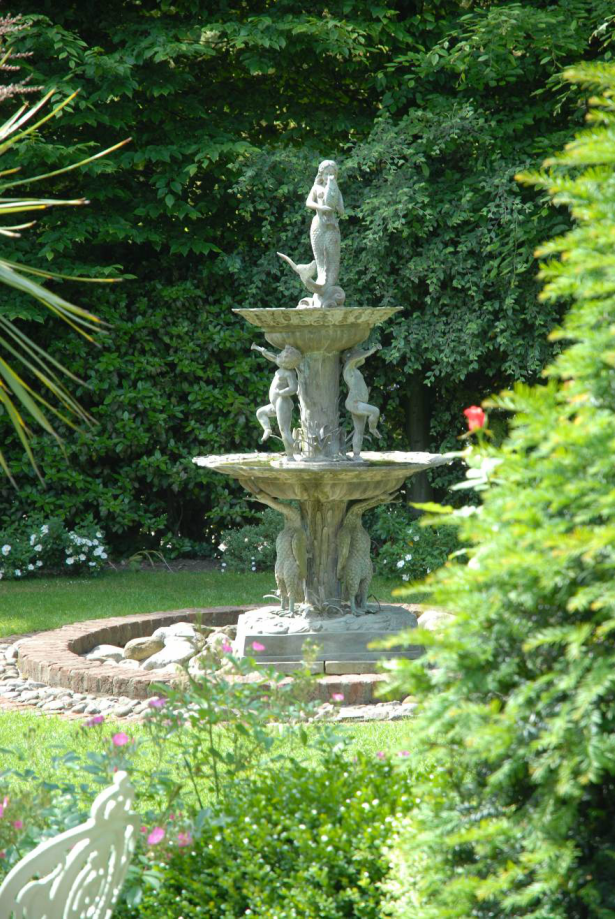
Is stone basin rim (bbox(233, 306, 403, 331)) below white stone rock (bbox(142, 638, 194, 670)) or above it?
above

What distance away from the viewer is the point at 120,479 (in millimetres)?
11312

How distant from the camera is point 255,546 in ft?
35.8

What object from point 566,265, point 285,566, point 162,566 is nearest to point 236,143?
point 162,566

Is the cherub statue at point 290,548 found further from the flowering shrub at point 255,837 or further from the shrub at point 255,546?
the shrub at point 255,546

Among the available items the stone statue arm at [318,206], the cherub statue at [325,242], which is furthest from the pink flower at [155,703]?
the stone statue arm at [318,206]

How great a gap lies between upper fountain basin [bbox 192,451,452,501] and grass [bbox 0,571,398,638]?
2176 millimetres

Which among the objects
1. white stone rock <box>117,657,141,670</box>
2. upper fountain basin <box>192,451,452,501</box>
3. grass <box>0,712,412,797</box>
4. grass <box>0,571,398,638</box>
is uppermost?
upper fountain basin <box>192,451,452,501</box>

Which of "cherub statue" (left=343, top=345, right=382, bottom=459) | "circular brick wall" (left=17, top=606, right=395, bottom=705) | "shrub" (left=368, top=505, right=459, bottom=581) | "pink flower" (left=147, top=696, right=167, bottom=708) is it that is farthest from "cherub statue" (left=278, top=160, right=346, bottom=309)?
"pink flower" (left=147, top=696, right=167, bottom=708)

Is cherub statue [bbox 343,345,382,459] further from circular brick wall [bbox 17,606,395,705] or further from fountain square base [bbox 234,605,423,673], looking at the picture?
circular brick wall [bbox 17,606,395,705]

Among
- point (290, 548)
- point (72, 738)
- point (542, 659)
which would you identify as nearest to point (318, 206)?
point (290, 548)

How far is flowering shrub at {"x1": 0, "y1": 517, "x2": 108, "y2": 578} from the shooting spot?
1040 cm

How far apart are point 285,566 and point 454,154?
586 cm

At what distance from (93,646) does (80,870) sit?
16.8 ft

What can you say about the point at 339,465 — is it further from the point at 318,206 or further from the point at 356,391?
the point at 318,206
